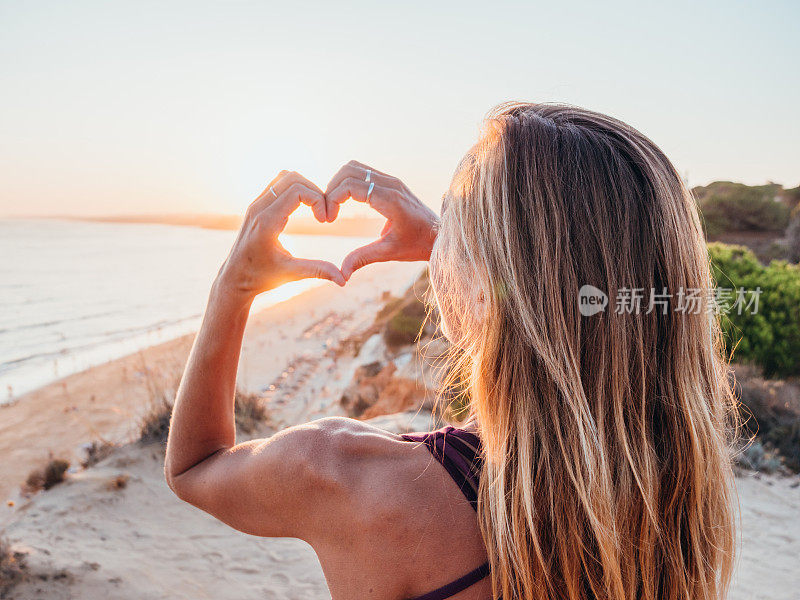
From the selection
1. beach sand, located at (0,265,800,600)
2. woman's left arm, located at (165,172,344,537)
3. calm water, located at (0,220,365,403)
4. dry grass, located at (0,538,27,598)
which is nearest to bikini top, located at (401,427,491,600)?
woman's left arm, located at (165,172,344,537)

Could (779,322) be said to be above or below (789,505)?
above

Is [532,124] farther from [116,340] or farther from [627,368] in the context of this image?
[116,340]

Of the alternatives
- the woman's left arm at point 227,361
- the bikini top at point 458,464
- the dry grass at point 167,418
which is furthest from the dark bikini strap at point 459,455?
the dry grass at point 167,418

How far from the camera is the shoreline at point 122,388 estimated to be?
6530 millimetres

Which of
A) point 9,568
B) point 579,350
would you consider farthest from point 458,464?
point 9,568

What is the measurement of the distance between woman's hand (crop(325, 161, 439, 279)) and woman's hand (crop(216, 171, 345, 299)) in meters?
0.07

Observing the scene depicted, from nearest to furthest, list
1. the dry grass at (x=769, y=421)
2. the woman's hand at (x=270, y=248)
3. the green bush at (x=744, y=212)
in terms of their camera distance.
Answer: the woman's hand at (x=270, y=248), the dry grass at (x=769, y=421), the green bush at (x=744, y=212)

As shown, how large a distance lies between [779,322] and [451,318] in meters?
7.36

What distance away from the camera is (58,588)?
3180 millimetres

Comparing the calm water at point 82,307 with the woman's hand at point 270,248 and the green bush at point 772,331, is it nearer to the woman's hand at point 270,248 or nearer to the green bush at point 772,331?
the woman's hand at point 270,248

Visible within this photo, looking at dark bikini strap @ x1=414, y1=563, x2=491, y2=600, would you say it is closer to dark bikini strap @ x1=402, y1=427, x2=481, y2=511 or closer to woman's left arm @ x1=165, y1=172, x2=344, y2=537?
dark bikini strap @ x1=402, y1=427, x2=481, y2=511

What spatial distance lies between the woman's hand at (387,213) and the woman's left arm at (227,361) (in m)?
0.08

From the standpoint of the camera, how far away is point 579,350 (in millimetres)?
1105

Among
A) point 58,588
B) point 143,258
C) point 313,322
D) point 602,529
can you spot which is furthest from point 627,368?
point 143,258
